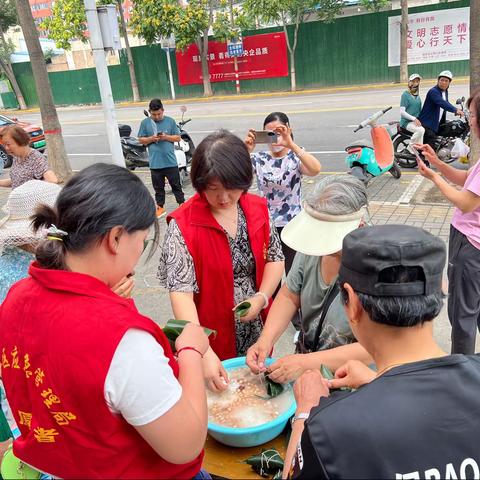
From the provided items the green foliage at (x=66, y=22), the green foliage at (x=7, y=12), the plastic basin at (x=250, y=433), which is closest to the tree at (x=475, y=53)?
the plastic basin at (x=250, y=433)

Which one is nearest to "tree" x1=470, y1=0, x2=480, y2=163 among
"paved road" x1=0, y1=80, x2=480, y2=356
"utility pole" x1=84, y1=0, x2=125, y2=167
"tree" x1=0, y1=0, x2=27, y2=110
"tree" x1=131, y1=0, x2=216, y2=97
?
"paved road" x1=0, y1=80, x2=480, y2=356

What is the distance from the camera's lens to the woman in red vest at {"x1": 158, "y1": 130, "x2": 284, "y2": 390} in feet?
6.83

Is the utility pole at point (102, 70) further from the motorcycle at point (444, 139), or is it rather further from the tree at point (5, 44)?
the tree at point (5, 44)

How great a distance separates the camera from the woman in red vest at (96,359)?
106 cm

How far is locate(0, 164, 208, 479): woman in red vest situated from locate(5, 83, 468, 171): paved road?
7.46 meters

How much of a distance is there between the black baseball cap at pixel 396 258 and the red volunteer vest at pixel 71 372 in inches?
21.1

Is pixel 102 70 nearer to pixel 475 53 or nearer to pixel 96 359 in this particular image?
pixel 475 53

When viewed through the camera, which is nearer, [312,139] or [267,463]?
[267,463]

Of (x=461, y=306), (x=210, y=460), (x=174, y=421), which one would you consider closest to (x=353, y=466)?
(x=174, y=421)

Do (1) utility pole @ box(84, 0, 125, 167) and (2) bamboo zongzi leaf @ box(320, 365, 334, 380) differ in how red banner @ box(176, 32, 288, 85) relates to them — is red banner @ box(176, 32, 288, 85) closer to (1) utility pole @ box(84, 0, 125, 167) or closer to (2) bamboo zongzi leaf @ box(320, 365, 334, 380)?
(1) utility pole @ box(84, 0, 125, 167)

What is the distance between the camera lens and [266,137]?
3371 millimetres

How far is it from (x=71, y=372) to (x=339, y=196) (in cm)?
120

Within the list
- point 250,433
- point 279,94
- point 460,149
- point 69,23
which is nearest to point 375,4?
point 279,94

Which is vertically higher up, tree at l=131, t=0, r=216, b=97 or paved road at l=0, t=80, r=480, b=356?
tree at l=131, t=0, r=216, b=97
